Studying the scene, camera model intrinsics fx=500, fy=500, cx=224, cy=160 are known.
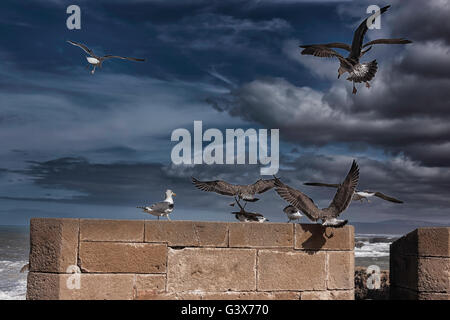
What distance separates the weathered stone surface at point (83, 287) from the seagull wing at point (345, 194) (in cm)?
277

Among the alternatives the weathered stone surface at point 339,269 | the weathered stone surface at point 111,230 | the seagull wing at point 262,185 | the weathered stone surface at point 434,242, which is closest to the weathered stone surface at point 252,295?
the weathered stone surface at point 339,269

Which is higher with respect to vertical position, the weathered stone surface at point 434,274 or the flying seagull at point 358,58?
the flying seagull at point 358,58

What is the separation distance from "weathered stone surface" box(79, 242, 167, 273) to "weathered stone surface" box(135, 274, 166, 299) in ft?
0.26

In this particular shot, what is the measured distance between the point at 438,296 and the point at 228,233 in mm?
2845

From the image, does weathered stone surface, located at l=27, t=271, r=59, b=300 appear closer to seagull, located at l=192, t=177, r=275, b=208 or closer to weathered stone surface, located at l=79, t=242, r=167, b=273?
weathered stone surface, located at l=79, t=242, r=167, b=273

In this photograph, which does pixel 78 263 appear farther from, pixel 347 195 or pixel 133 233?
pixel 347 195

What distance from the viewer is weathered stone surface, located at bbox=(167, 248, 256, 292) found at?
6.52 m

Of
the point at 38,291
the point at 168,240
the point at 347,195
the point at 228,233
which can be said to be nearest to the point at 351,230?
the point at 347,195

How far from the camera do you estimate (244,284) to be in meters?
6.60

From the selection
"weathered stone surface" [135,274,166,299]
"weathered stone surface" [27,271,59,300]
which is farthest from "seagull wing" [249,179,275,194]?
"weathered stone surface" [27,271,59,300]

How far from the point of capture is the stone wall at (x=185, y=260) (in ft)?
21.0

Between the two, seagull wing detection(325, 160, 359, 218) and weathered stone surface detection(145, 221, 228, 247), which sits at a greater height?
seagull wing detection(325, 160, 359, 218)

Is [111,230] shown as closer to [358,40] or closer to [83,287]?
[83,287]

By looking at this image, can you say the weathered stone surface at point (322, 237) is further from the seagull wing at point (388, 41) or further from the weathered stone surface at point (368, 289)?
the weathered stone surface at point (368, 289)
